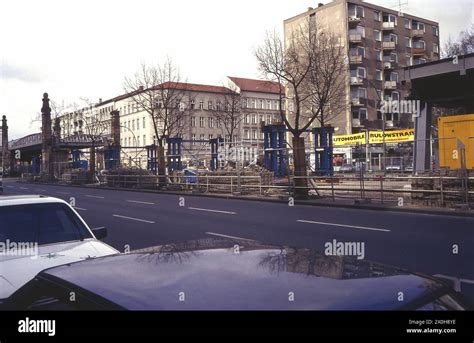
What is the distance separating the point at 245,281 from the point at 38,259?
10.5 feet

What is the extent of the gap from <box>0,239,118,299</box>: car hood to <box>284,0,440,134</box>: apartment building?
56.9 meters

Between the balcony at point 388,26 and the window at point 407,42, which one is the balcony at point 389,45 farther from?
the window at point 407,42

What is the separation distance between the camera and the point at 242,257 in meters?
2.89

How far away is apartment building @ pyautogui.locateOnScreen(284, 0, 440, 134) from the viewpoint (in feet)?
202

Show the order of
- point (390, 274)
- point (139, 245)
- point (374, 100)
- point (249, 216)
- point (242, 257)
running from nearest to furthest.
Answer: point (390, 274)
point (242, 257)
point (139, 245)
point (249, 216)
point (374, 100)

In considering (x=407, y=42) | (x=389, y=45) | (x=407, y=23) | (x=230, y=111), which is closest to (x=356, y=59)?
(x=389, y=45)

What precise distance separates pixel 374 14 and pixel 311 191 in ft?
165

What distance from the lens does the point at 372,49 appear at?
64562 millimetres

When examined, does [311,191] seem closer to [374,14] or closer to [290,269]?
[290,269]

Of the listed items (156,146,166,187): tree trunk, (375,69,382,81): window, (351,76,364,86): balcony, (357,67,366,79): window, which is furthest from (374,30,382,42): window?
(156,146,166,187): tree trunk

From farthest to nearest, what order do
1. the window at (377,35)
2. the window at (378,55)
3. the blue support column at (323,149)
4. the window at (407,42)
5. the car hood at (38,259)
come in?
the window at (407,42)
the window at (378,55)
the window at (377,35)
the blue support column at (323,149)
the car hood at (38,259)

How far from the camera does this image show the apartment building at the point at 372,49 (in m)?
61.7

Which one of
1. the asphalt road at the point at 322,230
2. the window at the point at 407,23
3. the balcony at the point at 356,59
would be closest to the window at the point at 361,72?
the balcony at the point at 356,59

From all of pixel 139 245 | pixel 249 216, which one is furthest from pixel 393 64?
pixel 139 245
